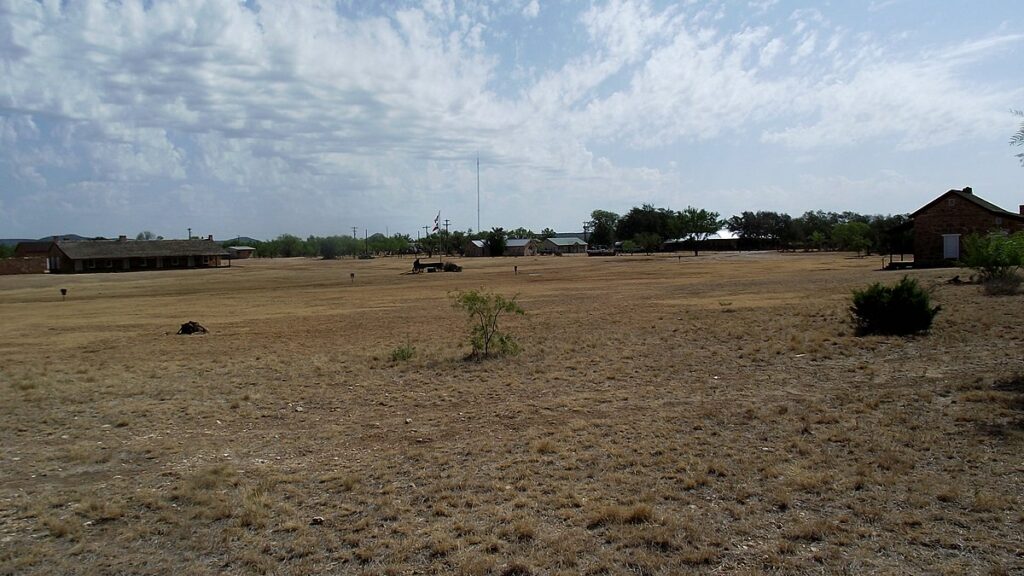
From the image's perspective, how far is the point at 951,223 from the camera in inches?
1726

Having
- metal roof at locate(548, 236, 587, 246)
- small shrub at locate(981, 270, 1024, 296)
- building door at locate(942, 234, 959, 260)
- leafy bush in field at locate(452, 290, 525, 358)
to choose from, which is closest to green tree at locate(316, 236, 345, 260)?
metal roof at locate(548, 236, 587, 246)

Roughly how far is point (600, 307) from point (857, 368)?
15.8 m

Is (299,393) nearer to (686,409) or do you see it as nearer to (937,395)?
(686,409)

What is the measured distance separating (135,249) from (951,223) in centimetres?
9240

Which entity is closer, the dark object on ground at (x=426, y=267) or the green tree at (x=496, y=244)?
the dark object on ground at (x=426, y=267)

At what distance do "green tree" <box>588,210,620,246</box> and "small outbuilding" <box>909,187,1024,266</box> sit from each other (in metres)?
122

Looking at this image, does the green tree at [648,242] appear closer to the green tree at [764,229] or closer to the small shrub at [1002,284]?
the green tree at [764,229]

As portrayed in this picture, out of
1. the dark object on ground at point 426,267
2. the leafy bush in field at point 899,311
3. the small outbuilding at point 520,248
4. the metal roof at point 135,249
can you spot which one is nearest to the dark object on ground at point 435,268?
the dark object on ground at point 426,267

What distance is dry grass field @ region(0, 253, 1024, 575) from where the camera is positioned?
572 cm

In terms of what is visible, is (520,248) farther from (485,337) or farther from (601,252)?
(485,337)

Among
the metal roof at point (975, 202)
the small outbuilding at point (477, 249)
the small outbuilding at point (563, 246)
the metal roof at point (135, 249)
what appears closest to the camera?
the metal roof at point (975, 202)

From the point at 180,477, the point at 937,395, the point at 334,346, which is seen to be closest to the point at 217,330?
the point at 334,346

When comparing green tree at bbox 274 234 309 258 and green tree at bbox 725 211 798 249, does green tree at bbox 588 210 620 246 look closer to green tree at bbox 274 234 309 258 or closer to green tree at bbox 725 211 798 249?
green tree at bbox 725 211 798 249

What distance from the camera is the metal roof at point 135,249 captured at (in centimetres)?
8881
